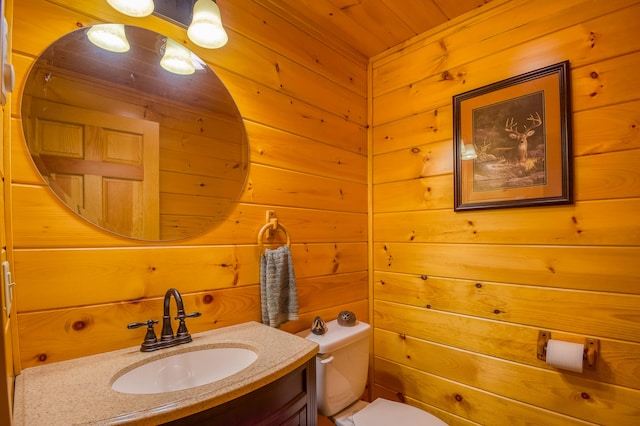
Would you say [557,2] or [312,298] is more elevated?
[557,2]

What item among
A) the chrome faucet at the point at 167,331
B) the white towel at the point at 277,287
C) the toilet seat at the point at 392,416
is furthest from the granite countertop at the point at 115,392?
the toilet seat at the point at 392,416

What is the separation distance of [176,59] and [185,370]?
1090 millimetres

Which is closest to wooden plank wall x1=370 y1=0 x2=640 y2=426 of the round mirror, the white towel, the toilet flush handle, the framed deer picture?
the framed deer picture

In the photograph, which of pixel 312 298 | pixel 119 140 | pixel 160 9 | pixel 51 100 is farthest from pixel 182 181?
pixel 312 298

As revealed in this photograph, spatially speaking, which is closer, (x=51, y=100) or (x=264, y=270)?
(x=51, y=100)

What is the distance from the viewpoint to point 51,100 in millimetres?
909

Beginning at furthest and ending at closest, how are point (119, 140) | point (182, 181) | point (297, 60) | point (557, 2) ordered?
point (297, 60), point (557, 2), point (182, 181), point (119, 140)

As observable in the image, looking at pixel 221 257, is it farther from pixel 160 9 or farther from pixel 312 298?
pixel 160 9

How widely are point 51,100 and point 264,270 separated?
89 centimetres

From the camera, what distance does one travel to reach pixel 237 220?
1.30 meters

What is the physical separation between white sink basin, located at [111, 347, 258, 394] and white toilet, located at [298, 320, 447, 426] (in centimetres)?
38

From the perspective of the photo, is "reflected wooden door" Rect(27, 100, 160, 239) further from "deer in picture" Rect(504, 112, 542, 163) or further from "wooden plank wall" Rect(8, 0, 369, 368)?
"deer in picture" Rect(504, 112, 542, 163)

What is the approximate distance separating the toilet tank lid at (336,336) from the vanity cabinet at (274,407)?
0.30 meters

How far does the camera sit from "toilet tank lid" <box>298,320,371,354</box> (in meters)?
1.32
